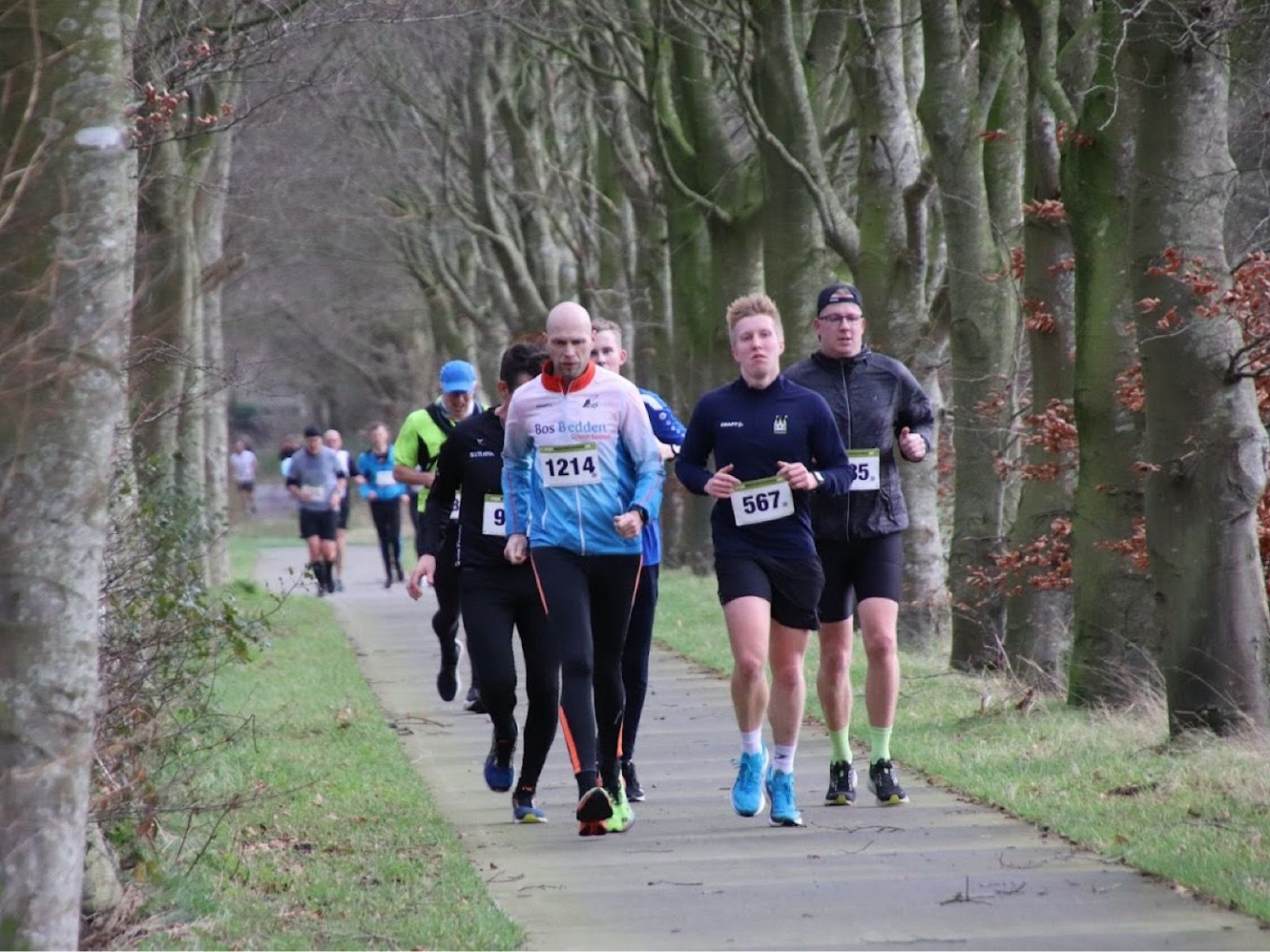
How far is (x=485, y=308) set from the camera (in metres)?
39.6

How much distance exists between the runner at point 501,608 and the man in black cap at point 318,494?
1683cm

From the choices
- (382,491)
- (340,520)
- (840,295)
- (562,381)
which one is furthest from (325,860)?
(340,520)

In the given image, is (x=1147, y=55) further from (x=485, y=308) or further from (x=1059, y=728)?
(x=485, y=308)

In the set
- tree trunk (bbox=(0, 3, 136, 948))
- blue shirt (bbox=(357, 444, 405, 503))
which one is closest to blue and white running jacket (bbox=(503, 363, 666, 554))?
tree trunk (bbox=(0, 3, 136, 948))

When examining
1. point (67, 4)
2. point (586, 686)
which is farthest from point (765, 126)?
point (67, 4)

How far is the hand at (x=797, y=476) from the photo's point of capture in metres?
8.69

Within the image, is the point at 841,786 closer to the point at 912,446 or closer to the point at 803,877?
the point at 912,446

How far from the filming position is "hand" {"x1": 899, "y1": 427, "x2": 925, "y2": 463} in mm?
9229

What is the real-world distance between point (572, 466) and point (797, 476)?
2.93ft

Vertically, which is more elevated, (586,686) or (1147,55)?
(1147,55)

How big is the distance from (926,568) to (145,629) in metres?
9.59

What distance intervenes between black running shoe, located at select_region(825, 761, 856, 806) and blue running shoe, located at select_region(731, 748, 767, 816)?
1.51 feet

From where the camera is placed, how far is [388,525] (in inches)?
1080

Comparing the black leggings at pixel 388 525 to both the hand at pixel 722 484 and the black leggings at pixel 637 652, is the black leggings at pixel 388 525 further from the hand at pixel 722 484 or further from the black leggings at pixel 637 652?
the hand at pixel 722 484
